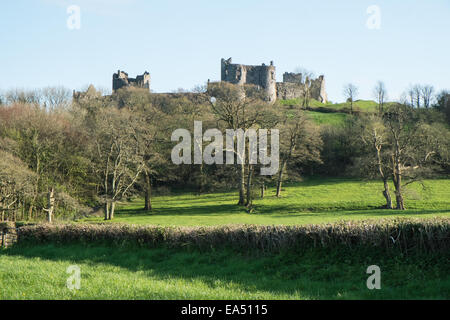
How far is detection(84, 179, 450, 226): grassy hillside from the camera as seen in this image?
38.2m

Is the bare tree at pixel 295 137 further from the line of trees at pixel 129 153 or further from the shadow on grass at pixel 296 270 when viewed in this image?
the shadow on grass at pixel 296 270

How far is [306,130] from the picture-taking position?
170 feet

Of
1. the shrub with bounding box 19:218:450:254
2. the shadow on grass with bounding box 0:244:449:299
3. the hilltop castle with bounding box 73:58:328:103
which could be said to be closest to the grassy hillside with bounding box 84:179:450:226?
the shrub with bounding box 19:218:450:254

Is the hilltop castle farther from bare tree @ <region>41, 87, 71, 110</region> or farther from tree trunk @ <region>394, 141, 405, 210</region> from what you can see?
tree trunk @ <region>394, 141, 405, 210</region>

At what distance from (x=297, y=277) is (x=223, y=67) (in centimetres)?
11057

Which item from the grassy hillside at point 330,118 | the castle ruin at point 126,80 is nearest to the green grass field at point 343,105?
the grassy hillside at point 330,118

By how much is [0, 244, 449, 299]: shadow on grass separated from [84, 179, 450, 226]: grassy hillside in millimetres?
20854

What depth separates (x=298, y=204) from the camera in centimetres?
4338

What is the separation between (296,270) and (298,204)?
32122 mm

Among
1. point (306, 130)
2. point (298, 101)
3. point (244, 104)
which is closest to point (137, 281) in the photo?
point (244, 104)

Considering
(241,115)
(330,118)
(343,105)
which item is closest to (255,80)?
(343,105)

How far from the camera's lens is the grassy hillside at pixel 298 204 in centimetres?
3816
